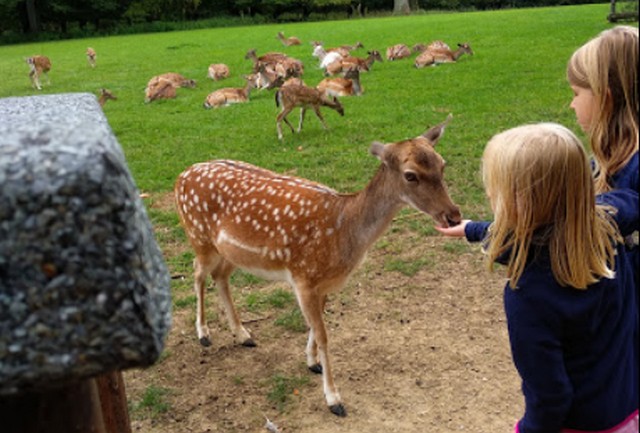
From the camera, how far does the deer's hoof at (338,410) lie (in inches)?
159

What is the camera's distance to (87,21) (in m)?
48.3

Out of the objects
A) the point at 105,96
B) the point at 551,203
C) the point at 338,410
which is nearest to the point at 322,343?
the point at 338,410

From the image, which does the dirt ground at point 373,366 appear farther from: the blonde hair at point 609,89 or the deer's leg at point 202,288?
the blonde hair at point 609,89

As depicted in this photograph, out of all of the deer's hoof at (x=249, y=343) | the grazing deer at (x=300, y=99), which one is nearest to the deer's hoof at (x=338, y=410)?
the deer's hoof at (x=249, y=343)

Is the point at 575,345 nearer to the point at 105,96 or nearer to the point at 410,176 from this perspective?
the point at 410,176

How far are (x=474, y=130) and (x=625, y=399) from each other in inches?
306

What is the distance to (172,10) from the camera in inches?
1951

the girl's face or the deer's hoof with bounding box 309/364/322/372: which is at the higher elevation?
the girl's face

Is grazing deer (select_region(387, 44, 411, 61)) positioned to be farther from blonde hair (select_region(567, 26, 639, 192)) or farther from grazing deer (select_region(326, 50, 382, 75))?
blonde hair (select_region(567, 26, 639, 192))

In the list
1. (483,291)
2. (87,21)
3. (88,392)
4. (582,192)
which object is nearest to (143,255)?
(88,392)

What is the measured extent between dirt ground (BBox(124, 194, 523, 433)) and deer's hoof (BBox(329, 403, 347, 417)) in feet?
0.10

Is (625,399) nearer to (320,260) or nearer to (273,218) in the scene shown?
(320,260)

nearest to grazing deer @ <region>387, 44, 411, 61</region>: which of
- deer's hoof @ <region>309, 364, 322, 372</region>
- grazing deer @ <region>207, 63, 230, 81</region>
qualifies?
grazing deer @ <region>207, 63, 230, 81</region>

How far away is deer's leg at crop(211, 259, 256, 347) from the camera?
4797mm
